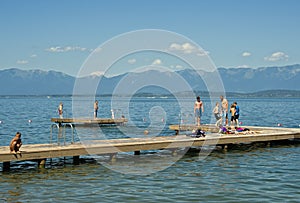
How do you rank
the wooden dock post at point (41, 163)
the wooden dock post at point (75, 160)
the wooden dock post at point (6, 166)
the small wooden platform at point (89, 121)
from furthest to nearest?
the small wooden platform at point (89, 121) < the wooden dock post at point (75, 160) < the wooden dock post at point (41, 163) < the wooden dock post at point (6, 166)

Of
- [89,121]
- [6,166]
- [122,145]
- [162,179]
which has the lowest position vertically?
[162,179]

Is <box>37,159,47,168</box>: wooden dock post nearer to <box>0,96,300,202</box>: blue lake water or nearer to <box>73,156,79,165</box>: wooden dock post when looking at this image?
<box>0,96,300,202</box>: blue lake water

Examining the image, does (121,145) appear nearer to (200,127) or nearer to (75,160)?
(75,160)

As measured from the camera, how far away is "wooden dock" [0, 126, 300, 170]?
1966 centimetres

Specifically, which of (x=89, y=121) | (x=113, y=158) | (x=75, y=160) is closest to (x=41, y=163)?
(x=75, y=160)

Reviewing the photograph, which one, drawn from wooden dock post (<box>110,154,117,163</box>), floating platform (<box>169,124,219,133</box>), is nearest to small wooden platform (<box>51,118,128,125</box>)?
floating platform (<box>169,124,219,133</box>)

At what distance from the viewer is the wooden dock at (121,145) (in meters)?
19.7

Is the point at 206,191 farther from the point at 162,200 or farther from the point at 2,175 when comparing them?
the point at 2,175

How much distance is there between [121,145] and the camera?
867 inches

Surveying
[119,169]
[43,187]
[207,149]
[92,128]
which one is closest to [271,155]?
[207,149]

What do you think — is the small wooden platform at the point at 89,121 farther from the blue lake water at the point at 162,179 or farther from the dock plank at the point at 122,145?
the dock plank at the point at 122,145

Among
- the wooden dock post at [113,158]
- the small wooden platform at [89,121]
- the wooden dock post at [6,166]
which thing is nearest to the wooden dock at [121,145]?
the wooden dock post at [6,166]

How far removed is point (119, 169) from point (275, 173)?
709 cm

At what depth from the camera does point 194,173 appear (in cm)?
2012
